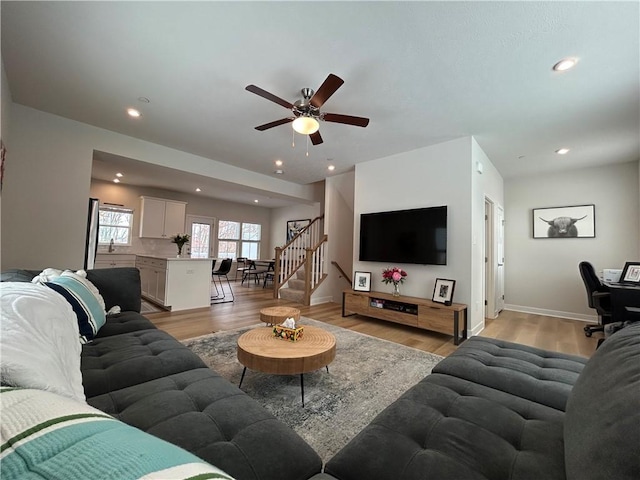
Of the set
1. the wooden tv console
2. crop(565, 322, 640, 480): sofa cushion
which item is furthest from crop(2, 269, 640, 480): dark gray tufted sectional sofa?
the wooden tv console

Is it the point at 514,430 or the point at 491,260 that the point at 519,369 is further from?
the point at 491,260

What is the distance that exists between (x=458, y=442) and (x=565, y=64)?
287cm

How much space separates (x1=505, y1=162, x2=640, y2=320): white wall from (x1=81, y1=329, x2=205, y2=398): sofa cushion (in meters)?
5.80

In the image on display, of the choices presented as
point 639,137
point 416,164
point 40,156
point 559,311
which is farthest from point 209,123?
point 559,311

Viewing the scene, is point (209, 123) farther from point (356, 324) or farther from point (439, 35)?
point (356, 324)

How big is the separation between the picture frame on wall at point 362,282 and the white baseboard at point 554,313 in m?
3.05

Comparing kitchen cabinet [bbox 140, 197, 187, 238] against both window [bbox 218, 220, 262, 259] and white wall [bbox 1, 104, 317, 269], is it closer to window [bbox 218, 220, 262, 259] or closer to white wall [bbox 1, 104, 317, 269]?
window [bbox 218, 220, 262, 259]

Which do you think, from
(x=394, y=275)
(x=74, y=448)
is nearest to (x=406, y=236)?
(x=394, y=275)

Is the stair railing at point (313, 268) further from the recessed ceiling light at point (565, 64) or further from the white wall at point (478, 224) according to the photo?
the recessed ceiling light at point (565, 64)

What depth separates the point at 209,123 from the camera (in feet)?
11.1

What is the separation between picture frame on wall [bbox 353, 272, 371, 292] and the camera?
4418mm

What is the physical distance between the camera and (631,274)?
3.46 meters

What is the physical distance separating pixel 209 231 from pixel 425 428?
8.60 m

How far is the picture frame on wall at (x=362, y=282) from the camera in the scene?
4418mm
